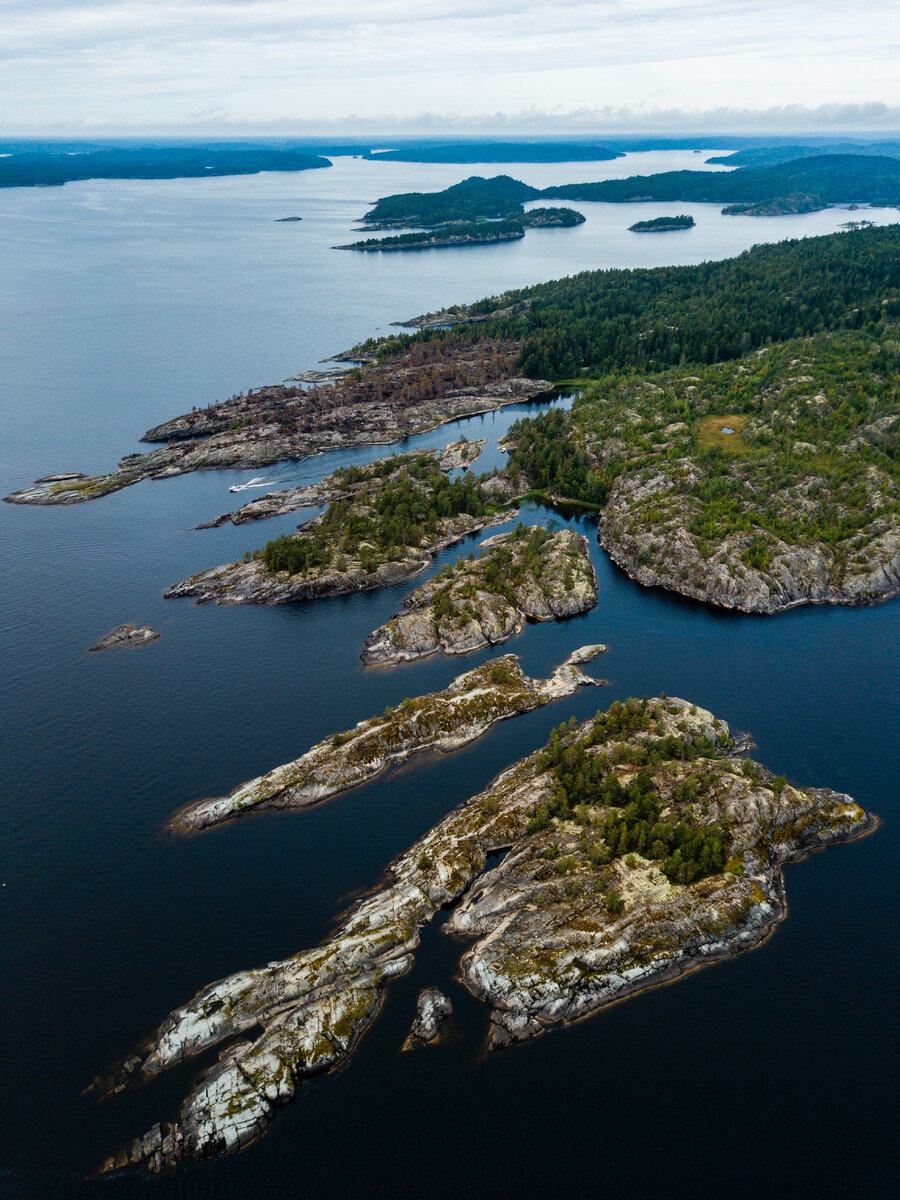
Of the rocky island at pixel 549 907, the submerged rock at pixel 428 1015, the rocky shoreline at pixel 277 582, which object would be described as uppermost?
the rocky shoreline at pixel 277 582

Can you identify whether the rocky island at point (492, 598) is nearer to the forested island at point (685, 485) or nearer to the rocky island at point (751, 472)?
the forested island at point (685, 485)

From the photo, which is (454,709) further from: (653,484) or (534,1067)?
(653,484)

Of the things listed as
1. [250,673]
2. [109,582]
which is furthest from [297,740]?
[109,582]

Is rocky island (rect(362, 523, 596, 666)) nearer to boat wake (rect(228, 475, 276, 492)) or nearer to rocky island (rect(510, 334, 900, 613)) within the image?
rocky island (rect(510, 334, 900, 613))

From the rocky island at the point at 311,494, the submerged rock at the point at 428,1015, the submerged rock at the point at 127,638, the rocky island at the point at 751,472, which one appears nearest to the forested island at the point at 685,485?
the rocky island at the point at 751,472

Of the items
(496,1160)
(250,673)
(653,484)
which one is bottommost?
(496,1160)

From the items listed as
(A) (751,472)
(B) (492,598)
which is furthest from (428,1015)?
(A) (751,472)
